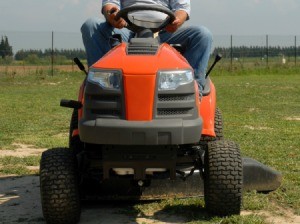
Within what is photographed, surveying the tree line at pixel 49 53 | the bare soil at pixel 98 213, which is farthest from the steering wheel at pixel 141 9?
the tree line at pixel 49 53

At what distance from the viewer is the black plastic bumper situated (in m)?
3.29

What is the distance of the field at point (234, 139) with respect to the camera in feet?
13.3

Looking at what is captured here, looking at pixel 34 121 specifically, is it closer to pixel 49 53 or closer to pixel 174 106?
pixel 174 106

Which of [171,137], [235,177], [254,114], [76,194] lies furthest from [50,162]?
[254,114]

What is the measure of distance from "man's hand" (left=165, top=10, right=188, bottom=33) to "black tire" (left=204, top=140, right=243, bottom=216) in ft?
2.73

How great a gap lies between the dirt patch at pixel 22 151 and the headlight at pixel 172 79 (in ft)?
11.8

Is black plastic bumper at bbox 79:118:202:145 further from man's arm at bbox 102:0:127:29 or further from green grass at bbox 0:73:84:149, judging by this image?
green grass at bbox 0:73:84:149

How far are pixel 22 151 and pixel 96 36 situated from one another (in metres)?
3.19

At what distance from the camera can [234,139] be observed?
775 cm

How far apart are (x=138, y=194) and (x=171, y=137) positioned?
3.35 feet

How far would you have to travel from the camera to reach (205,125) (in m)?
3.87

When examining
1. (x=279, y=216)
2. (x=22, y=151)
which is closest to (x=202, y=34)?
(x=279, y=216)

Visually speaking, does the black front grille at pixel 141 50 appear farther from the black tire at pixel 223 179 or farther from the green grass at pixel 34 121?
the green grass at pixel 34 121

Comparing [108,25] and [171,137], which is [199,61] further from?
[171,137]
